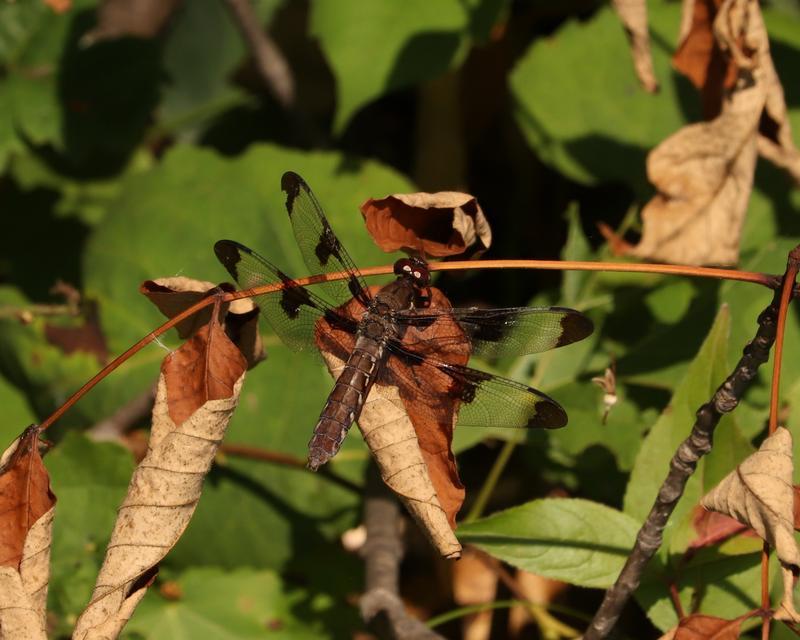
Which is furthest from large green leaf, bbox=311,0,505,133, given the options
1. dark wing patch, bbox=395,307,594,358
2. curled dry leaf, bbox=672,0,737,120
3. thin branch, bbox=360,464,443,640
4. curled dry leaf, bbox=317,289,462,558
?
curled dry leaf, bbox=317,289,462,558

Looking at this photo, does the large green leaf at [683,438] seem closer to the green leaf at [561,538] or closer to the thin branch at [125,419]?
the green leaf at [561,538]

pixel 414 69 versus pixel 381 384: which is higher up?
pixel 414 69

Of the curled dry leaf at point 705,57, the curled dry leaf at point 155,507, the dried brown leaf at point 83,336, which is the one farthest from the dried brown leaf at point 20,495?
Answer: the curled dry leaf at point 705,57

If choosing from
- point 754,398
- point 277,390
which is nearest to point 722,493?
point 754,398

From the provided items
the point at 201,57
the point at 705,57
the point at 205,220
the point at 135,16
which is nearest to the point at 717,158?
the point at 705,57

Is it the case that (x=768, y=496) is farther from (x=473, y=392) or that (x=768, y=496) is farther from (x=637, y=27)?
(x=637, y=27)

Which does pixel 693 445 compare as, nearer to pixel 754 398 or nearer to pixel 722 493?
pixel 722 493
